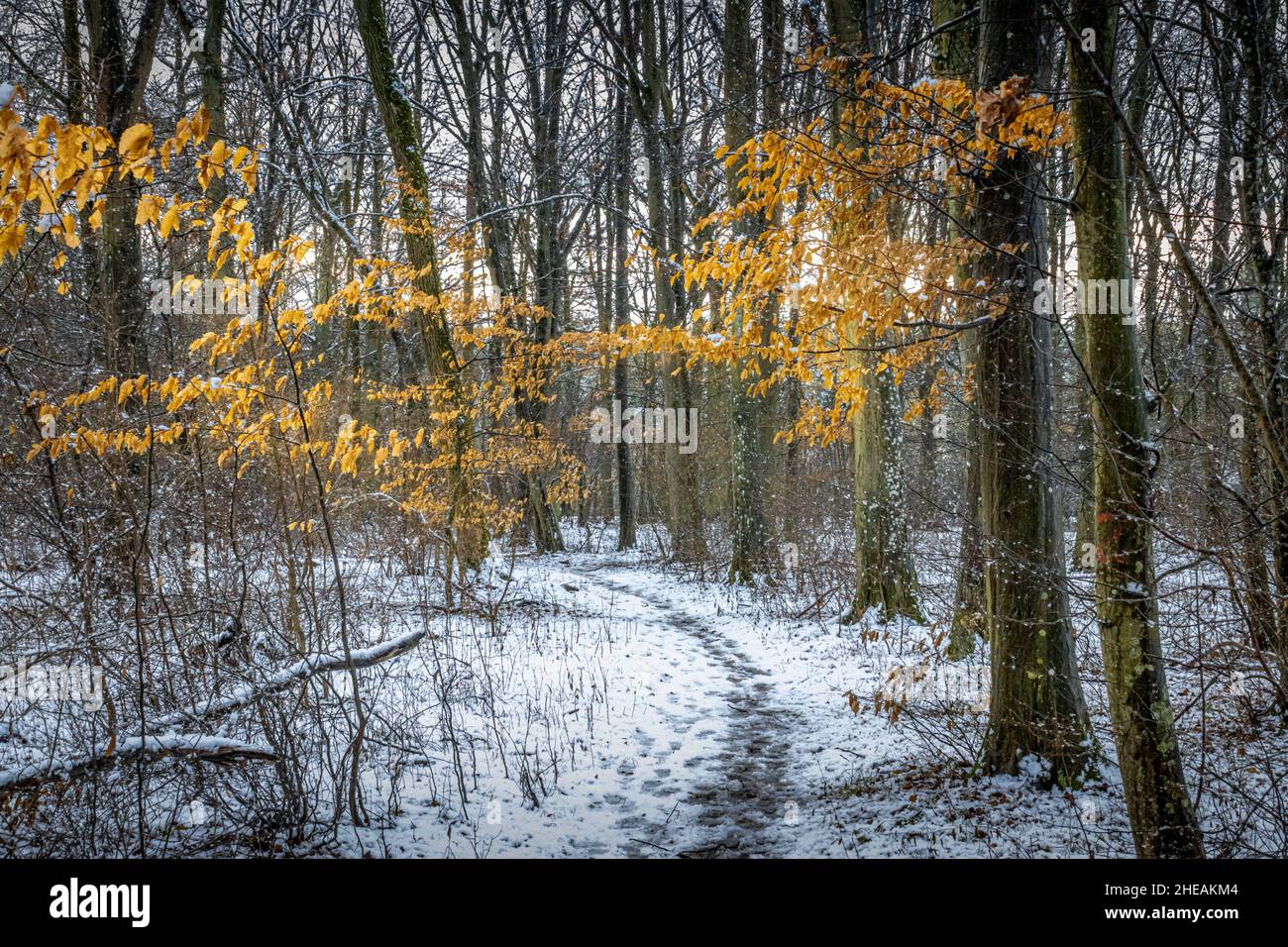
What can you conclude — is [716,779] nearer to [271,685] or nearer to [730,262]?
[271,685]

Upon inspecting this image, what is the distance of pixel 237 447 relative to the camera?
4.12m

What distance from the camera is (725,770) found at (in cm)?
484

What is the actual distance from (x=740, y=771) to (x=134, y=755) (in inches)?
140

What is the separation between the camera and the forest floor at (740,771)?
3748 millimetres

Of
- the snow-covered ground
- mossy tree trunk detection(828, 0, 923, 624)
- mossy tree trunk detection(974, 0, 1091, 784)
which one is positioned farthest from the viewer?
mossy tree trunk detection(828, 0, 923, 624)

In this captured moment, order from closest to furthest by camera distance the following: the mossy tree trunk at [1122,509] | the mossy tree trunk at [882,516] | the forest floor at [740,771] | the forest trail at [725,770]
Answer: the mossy tree trunk at [1122,509]
the forest floor at [740,771]
the forest trail at [725,770]
the mossy tree trunk at [882,516]

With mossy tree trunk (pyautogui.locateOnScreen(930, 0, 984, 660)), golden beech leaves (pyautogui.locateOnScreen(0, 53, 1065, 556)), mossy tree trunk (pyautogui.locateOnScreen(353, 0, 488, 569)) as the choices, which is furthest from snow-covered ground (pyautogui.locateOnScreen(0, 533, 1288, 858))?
mossy tree trunk (pyautogui.locateOnScreen(353, 0, 488, 569))

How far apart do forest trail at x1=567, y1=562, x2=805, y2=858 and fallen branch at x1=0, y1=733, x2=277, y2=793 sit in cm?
211

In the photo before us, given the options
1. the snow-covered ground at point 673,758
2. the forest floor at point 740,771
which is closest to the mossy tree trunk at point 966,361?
the forest floor at point 740,771

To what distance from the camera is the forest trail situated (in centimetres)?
388

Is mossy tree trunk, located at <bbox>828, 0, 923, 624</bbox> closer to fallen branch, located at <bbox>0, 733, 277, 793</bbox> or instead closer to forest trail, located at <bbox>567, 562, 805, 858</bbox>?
forest trail, located at <bbox>567, 562, 805, 858</bbox>

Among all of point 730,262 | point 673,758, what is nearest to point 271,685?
point 673,758

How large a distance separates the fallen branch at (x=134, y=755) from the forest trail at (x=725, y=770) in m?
2.11

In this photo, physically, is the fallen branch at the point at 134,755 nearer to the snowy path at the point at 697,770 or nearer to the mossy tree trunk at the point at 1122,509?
the snowy path at the point at 697,770
